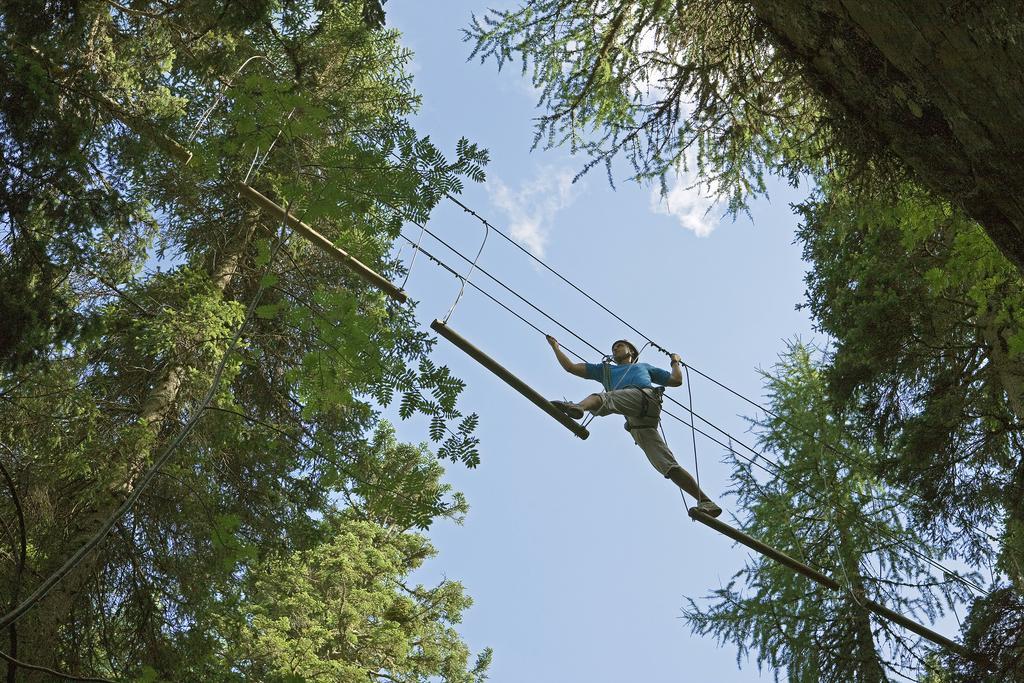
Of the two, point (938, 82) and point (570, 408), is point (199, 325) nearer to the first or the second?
point (570, 408)

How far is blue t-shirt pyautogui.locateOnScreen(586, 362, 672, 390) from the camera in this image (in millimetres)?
6566

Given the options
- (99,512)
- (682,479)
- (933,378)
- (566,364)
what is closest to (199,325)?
(99,512)

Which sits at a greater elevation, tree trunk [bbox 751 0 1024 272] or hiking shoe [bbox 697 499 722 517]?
tree trunk [bbox 751 0 1024 272]

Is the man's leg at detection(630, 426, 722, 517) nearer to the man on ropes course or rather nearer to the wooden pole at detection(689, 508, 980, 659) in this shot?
the man on ropes course

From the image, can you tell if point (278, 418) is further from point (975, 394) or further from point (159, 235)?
point (975, 394)

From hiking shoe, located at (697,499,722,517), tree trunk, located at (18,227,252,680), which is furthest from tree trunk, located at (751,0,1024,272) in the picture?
tree trunk, located at (18,227,252,680)

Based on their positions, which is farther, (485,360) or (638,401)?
(638,401)

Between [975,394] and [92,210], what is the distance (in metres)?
7.79

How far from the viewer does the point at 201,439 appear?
7.27 m

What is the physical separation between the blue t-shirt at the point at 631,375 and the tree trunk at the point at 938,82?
298 cm

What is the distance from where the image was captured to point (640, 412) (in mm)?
6418

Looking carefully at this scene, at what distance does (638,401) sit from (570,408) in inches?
28.1

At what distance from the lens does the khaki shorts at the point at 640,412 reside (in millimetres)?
6348

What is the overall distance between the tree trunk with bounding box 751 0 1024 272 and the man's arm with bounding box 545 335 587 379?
10.0 ft
